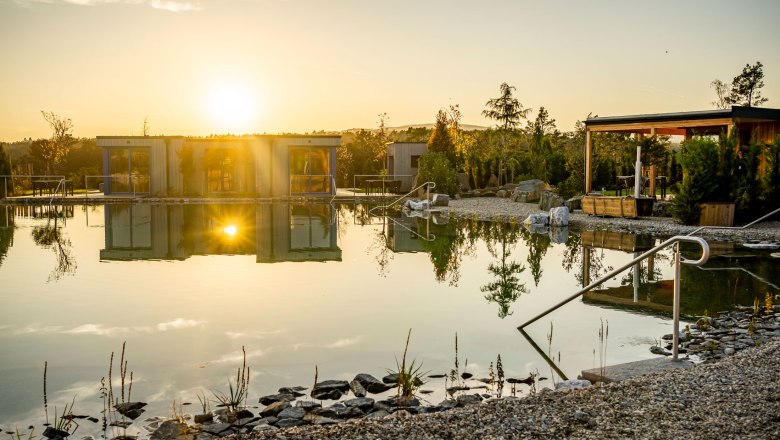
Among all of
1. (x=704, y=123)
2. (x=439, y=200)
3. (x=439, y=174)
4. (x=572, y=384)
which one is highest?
(x=704, y=123)

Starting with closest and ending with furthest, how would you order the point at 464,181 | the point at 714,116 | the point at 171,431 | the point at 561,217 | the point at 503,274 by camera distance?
the point at 171,431 → the point at 503,274 → the point at 561,217 → the point at 714,116 → the point at 464,181

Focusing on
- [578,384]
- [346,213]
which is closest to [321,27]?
[346,213]

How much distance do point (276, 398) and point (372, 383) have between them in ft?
2.41

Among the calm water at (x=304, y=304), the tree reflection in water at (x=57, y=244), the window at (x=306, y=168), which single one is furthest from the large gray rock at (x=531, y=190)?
the tree reflection in water at (x=57, y=244)

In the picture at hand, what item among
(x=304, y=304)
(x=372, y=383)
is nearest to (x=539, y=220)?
(x=304, y=304)

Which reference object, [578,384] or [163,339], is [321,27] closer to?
[163,339]

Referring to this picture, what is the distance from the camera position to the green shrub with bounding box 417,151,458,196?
88.5 feet

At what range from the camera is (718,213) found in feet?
50.4

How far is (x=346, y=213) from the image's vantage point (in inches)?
850

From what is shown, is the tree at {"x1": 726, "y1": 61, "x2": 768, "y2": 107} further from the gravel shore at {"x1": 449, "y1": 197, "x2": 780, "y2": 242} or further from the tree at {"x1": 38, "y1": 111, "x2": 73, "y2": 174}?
the tree at {"x1": 38, "y1": 111, "x2": 73, "y2": 174}

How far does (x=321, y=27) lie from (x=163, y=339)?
15.6 meters

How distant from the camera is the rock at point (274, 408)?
4.58m

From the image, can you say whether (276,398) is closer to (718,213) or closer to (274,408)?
(274,408)

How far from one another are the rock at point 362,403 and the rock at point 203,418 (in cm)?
91
